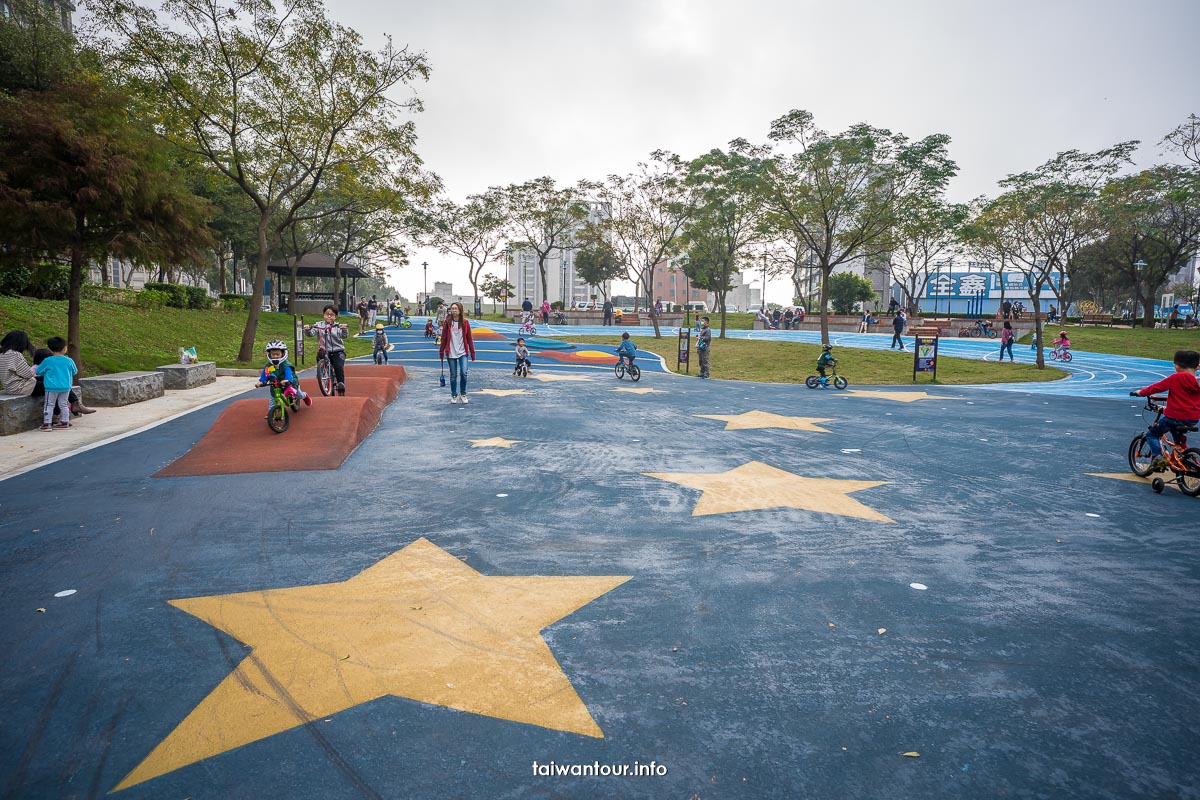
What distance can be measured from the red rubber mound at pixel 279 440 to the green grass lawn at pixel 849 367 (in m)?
16.1

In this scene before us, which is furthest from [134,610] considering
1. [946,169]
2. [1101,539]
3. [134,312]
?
[946,169]

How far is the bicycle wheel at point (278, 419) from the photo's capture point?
9.58m

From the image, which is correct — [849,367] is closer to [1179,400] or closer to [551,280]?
[1179,400]

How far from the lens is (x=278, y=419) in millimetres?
9633

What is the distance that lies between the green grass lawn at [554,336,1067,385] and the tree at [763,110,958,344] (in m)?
2.13

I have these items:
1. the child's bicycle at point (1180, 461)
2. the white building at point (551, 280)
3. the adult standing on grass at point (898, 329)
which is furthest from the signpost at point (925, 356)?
the white building at point (551, 280)

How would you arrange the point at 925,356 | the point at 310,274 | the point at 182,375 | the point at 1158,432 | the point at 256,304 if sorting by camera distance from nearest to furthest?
1. the point at 1158,432
2. the point at 182,375
3. the point at 256,304
4. the point at 925,356
5. the point at 310,274

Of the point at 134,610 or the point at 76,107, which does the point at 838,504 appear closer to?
the point at 134,610

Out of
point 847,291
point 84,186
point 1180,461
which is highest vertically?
point 847,291

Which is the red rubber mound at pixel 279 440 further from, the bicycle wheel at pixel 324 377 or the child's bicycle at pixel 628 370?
the child's bicycle at pixel 628 370

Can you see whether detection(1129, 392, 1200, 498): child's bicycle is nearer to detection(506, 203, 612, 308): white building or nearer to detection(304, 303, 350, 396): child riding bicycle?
detection(304, 303, 350, 396): child riding bicycle

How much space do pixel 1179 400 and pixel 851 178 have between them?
24293mm

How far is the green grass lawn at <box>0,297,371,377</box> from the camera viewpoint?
17570 mm

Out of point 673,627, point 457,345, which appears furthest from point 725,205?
point 673,627
